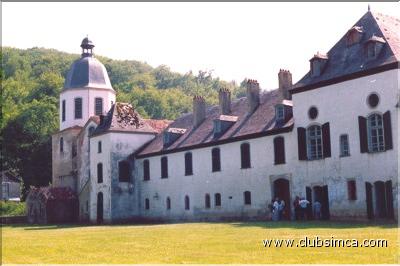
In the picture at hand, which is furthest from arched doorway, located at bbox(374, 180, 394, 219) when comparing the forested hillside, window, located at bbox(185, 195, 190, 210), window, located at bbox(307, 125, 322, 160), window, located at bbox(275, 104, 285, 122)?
the forested hillside

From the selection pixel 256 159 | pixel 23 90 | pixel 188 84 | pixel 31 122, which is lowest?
pixel 256 159

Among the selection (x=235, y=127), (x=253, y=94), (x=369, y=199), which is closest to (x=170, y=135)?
(x=235, y=127)

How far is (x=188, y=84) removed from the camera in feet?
405

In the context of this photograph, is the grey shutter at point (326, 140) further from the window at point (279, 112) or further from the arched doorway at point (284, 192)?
the window at point (279, 112)

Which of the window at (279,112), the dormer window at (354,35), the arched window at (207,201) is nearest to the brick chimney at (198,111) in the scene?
the arched window at (207,201)

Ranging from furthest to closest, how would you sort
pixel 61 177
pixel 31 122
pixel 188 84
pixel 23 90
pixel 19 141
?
pixel 188 84, pixel 23 90, pixel 31 122, pixel 19 141, pixel 61 177

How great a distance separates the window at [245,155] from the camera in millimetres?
36656

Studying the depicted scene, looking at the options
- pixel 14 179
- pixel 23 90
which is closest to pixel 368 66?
pixel 23 90

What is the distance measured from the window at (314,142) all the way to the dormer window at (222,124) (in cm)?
Answer: 870

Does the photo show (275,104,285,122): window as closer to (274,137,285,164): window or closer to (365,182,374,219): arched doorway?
(274,137,285,164): window

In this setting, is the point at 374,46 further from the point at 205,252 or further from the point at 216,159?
the point at 205,252

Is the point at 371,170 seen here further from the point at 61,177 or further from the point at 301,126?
the point at 61,177

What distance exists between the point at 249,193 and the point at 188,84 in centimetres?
8834

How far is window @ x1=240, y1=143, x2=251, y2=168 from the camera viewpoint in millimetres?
36656
